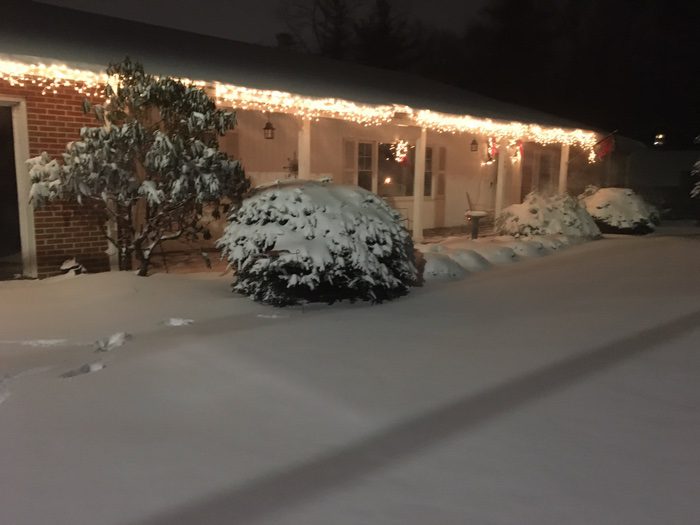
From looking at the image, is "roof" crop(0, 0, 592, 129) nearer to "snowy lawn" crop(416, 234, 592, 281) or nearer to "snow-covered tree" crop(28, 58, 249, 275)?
"snow-covered tree" crop(28, 58, 249, 275)

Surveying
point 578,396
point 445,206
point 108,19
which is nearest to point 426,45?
point 445,206

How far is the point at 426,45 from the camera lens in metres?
46.6

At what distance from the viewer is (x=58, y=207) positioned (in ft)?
28.3

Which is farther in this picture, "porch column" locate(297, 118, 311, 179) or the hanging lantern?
the hanging lantern

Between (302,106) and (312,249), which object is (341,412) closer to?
(312,249)

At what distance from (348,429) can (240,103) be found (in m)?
7.73

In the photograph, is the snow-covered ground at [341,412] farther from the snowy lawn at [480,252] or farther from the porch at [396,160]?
the porch at [396,160]

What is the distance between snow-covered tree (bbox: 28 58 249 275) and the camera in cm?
745

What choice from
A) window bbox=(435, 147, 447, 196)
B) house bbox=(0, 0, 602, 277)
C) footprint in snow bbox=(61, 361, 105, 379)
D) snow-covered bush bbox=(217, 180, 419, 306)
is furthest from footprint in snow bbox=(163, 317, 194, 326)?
window bbox=(435, 147, 447, 196)

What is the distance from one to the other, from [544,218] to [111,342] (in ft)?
34.7

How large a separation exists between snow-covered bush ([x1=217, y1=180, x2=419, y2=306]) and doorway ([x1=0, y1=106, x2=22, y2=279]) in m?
5.01

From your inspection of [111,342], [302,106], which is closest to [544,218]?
[302,106]

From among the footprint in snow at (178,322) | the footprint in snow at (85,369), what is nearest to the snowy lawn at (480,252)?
the footprint in snow at (178,322)

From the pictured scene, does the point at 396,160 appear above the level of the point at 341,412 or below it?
above
